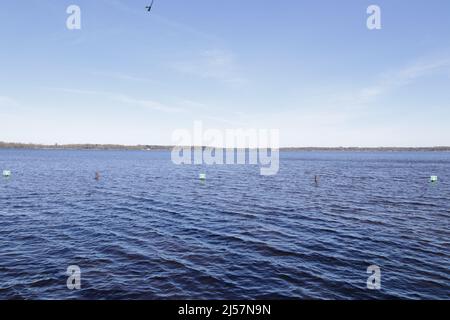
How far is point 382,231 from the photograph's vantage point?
84.8ft

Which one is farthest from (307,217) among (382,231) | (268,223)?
(382,231)

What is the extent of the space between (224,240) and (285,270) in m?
6.61

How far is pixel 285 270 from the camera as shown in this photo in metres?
18.2

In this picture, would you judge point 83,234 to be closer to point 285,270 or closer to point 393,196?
point 285,270
